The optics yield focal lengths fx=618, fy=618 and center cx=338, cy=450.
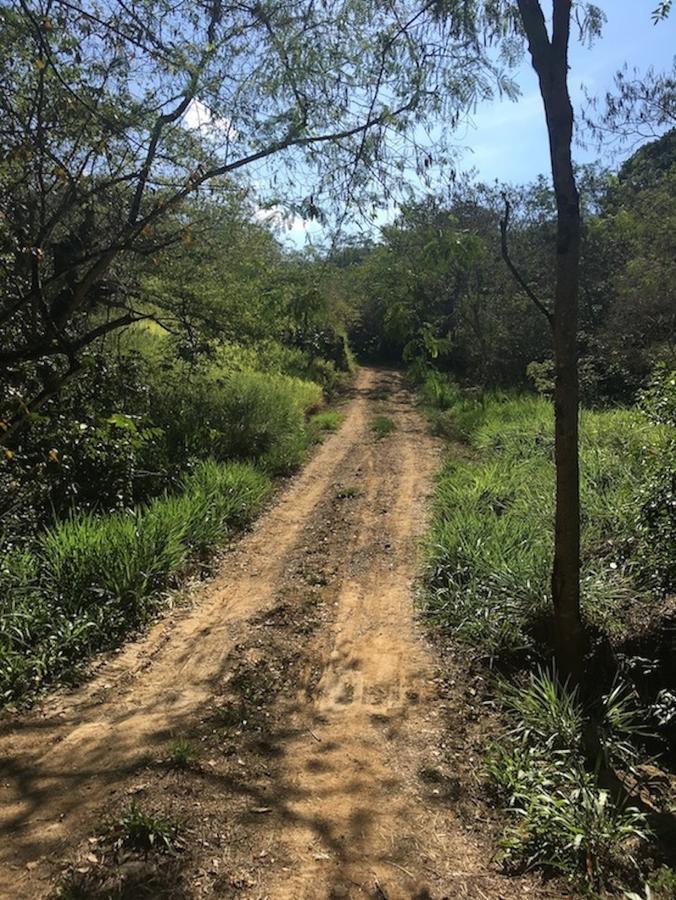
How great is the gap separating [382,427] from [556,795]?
11.3 m

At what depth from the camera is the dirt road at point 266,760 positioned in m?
2.58

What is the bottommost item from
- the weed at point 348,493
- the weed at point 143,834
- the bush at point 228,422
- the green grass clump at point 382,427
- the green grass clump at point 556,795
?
the green grass clump at point 556,795

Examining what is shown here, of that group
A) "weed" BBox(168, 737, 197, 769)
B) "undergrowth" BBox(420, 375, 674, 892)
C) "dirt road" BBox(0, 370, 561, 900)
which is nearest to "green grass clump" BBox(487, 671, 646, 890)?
"undergrowth" BBox(420, 375, 674, 892)

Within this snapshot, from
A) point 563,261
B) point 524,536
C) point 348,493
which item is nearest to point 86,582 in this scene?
point 524,536

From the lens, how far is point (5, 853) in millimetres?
2602

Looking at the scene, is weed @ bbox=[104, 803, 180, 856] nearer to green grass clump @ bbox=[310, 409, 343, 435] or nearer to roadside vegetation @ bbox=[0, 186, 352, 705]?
roadside vegetation @ bbox=[0, 186, 352, 705]

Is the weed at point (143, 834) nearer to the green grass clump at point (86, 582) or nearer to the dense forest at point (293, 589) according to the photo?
the dense forest at point (293, 589)

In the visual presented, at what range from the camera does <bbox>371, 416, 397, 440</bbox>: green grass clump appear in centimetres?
1370

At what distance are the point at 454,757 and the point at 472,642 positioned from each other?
1.28 metres

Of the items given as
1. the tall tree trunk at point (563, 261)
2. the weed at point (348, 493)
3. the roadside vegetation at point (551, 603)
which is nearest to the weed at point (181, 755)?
the roadside vegetation at point (551, 603)

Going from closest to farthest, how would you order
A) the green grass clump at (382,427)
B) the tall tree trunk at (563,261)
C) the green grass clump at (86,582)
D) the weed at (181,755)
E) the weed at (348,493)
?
the weed at (181,755) → the tall tree trunk at (563,261) → the green grass clump at (86,582) → the weed at (348,493) → the green grass clump at (382,427)

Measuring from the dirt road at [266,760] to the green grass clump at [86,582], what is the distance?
0.28 m

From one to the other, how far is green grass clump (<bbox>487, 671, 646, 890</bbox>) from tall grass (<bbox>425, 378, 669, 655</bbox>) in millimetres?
829

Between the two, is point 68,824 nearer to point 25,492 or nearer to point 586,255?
point 25,492
